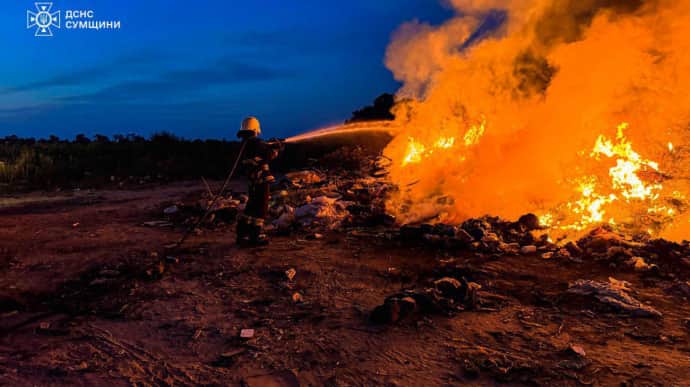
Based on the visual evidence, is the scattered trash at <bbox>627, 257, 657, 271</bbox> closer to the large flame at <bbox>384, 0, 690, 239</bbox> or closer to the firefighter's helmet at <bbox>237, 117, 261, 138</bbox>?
the large flame at <bbox>384, 0, 690, 239</bbox>

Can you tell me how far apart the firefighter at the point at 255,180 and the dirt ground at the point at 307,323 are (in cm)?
32

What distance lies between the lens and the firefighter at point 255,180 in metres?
7.23

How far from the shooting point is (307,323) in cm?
441

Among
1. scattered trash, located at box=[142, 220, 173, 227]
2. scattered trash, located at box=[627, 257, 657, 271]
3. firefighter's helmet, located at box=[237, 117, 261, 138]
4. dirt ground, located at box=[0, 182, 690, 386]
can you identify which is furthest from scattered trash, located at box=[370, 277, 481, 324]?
scattered trash, located at box=[142, 220, 173, 227]

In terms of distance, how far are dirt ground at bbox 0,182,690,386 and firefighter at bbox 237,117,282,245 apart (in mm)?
316

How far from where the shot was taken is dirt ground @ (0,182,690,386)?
3.52 meters

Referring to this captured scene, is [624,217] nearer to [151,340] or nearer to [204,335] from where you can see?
[204,335]

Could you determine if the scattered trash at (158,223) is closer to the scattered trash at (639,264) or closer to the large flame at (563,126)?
the large flame at (563,126)

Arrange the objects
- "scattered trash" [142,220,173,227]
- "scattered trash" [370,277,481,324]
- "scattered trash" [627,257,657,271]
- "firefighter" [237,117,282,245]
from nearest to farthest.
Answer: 1. "scattered trash" [370,277,481,324]
2. "scattered trash" [627,257,657,271]
3. "firefighter" [237,117,282,245]
4. "scattered trash" [142,220,173,227]

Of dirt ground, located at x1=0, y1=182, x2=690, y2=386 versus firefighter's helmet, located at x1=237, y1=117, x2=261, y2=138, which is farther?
firefighter's helmet, located at x1=237, y1=117, x2=261, y2=138

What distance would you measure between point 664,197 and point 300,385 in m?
6.88

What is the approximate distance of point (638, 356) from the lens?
12.1 feet

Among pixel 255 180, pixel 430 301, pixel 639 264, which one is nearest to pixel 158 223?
pixel 255 180

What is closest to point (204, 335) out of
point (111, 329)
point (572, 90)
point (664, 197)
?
point (111, 329)
